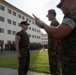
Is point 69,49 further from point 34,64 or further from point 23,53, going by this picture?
point 34,64

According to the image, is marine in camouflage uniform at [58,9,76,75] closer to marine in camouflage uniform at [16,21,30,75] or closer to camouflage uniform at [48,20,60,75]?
camouflage uniform at [48,20,60,75]

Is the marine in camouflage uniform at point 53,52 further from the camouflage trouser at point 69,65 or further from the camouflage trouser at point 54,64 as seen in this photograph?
the camouflage trouser at point 69,65

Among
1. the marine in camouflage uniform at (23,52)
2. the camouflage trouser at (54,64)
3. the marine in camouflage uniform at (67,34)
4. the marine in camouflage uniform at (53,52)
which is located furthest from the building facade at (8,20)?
the marine in camouflage uniform at (67,34)

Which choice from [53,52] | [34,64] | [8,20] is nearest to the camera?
[53,52]

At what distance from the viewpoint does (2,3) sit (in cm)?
4772

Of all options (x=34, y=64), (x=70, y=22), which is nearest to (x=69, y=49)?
(x=70, y=22)

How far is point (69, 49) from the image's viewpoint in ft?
8.70

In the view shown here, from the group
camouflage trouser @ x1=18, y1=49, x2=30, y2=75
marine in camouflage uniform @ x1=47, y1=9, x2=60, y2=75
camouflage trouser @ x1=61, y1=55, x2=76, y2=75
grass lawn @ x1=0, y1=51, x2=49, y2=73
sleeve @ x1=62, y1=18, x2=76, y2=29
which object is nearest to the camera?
sleeve @ x1=62, y1=18, x2=76, y2=29

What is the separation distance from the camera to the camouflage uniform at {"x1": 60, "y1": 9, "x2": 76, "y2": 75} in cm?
259

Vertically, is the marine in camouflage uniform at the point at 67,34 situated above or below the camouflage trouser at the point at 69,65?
above

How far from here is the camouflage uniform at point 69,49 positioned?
2.59 m

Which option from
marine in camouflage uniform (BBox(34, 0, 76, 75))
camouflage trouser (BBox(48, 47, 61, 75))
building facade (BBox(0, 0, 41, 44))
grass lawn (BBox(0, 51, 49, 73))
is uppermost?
building facade (BBox(0, 0, 41, 44))

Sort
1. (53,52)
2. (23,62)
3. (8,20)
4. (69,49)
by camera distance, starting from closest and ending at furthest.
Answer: (69,49) < (53,52) < (23,62) < (8,20)

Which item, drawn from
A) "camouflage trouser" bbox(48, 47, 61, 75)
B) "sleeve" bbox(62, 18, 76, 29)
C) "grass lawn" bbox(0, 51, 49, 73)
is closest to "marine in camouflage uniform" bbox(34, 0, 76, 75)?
"sleeve" bbox(62, 18, 76, 29)
